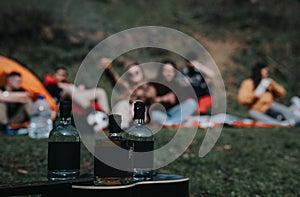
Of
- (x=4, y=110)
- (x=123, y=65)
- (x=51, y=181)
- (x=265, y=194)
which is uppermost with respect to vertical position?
(x=123, y=65)

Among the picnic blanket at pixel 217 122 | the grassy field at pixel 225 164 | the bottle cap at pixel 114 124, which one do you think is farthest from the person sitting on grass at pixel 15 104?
the bottle cap at pixel 114 124

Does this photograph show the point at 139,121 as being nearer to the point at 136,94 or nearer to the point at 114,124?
the point at 114,124

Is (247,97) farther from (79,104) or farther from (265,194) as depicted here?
(265,194)

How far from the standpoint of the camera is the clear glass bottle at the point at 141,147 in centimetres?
306

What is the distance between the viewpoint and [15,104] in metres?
8.10

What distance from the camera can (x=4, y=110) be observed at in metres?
7.98

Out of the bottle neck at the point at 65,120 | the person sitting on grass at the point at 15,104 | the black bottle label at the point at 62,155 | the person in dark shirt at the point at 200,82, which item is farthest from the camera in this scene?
the person in dark shirt at the point at 200,82

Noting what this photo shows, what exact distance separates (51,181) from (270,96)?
7.70 m

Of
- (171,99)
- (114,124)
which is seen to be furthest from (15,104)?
(114,124)

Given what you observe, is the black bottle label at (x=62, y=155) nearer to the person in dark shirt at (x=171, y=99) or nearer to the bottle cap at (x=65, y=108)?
the bottle cap at (x=65, y=108)

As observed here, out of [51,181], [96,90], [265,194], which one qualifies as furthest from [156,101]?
[51,181]

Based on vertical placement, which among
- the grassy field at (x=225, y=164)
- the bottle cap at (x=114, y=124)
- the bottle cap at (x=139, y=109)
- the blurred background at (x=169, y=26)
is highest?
the blurred background at (x=169, y=26)

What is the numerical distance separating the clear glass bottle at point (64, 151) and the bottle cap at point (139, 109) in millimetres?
349

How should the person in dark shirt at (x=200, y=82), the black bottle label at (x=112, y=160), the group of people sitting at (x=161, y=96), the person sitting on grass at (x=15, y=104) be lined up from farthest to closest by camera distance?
the person in dark shirt at (x=200, y=82) → the group of people sitting at (x=161, y=96) → the person sitting on grass at (x=15, y=104) → the black bottle label at (x=112, y=160)
